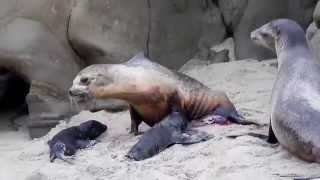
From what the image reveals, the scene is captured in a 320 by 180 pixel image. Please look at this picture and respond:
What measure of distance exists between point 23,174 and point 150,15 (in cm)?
261

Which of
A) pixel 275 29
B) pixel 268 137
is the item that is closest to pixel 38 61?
pixel 275 29

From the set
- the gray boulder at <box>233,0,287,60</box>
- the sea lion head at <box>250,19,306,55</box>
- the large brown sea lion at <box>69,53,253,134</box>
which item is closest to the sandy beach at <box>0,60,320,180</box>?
the large brown sea lion at <box>69,53,253,134</box>

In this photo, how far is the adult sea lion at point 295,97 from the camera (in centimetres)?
392

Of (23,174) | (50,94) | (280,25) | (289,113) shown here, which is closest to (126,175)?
(23,174)

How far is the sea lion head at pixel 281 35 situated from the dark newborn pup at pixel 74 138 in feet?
4.67

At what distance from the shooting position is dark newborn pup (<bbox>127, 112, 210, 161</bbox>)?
466 cm

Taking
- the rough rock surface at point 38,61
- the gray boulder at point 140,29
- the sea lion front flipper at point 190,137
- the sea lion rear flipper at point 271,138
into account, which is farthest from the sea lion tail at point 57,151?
the gray boulder at point 140,29

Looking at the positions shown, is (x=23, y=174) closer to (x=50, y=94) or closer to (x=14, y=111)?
(x=50, y=94)

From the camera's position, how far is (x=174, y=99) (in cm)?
529

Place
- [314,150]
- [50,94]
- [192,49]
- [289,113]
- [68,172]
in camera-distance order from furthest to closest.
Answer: [192,49], [50,94], [68,172], [289,113], [314,150]

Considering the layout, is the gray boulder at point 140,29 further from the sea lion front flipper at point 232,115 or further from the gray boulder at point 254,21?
the sea lion front flipper at point 232,115

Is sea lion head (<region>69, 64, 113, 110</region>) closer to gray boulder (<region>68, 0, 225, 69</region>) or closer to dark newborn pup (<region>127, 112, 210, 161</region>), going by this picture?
dark newborn pup (<region>127, 112, 210, 161</region>)

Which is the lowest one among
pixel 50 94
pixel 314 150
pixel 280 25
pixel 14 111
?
pixel 14 111

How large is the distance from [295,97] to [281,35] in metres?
0.76
